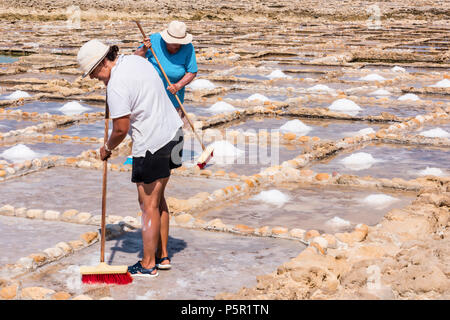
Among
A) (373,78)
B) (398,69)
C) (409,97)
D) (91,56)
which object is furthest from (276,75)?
(91,56)

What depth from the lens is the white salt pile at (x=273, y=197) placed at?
5.98m

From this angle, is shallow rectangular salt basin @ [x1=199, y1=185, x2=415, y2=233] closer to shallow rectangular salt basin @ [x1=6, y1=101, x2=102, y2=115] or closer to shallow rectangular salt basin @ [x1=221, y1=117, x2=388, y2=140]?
shallow rectangular salt basin @ [x1=221, y1=117, x2=388, y2=140]

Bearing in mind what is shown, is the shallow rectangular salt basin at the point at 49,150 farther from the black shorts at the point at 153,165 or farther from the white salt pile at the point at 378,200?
the black shorts at the point at 153,165

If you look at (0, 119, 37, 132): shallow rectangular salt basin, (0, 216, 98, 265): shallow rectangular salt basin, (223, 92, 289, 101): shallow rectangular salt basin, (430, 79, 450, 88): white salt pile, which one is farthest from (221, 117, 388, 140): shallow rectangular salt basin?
(0, 216, 98, 265): shallow rectangular salt basin

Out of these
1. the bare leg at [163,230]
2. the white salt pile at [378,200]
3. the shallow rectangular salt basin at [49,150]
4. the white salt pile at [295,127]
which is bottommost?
the white salt pile at [295,127]

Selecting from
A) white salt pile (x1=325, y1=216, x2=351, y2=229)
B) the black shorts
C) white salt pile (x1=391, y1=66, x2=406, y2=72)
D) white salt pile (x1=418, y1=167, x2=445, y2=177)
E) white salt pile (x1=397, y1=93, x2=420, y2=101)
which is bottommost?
white salt pile (x1=391, y1=66, x2=406, y2=72)

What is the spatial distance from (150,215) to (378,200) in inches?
92.2

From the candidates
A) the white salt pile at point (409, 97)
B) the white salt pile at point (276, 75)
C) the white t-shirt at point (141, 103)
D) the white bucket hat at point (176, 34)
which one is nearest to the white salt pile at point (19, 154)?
the white bucket hat at point (176, 34)

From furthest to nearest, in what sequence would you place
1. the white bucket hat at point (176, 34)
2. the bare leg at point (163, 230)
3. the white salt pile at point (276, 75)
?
the white salt pile at point (276, 75) → the white bucket hat at point (176, 34) → the bare leg at point (163, 230)

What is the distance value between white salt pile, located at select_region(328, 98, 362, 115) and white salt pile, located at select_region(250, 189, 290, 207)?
428 centimetres

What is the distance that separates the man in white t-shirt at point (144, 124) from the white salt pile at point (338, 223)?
55.8 inches

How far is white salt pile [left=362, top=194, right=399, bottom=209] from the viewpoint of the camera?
5.89 meters
